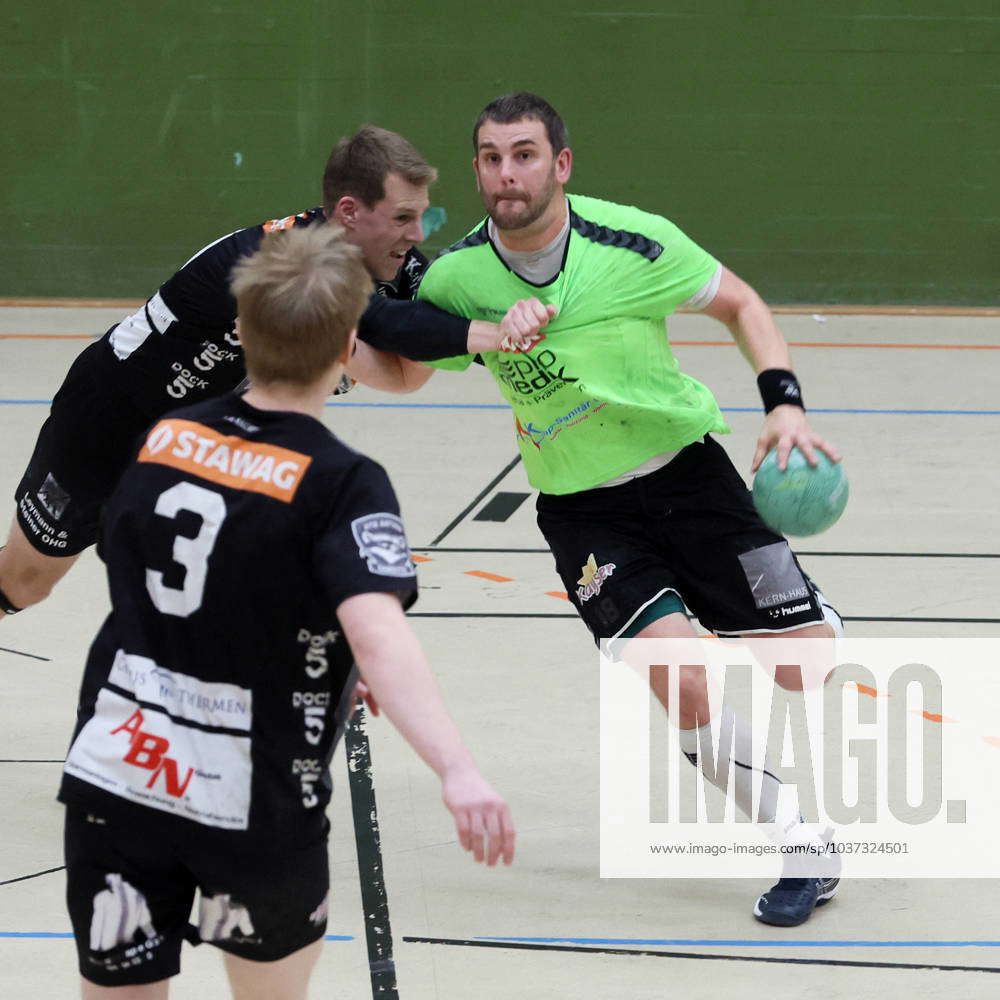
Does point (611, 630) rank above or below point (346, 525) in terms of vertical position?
below

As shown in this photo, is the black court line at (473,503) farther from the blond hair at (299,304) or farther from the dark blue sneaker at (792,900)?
the blond hair at (299,304)

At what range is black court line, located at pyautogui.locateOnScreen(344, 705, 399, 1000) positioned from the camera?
3498 mm

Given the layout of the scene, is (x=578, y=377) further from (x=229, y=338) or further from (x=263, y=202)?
(x=263, y=202)

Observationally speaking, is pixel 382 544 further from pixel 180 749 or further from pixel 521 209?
pixel 521 209

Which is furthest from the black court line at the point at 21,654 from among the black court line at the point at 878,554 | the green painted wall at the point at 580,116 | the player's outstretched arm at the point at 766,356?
the green painted wall at the point at 580,116

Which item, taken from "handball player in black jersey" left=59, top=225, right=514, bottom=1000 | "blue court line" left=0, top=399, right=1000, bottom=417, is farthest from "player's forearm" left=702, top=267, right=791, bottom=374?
"blue court line" left=0, top=399, right=1000, bottom=417

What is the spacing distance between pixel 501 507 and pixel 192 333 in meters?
2.96

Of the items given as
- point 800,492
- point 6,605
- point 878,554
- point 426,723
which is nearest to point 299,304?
point 426,723

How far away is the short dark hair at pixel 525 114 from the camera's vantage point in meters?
3.85

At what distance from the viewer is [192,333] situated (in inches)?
170

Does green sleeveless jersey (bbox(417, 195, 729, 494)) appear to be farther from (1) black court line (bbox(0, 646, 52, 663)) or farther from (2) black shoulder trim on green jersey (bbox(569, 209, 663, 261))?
(1) black court line (bbox(0, 646, 52, 663))

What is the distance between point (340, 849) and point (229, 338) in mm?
1392

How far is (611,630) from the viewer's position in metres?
3.81

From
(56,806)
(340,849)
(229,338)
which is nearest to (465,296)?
(229,338)
